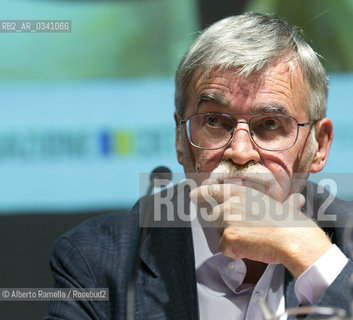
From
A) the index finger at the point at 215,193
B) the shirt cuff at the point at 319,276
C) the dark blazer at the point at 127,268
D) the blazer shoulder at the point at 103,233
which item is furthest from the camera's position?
the blazer shoulder at the point at 103,233

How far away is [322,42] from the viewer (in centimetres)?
275

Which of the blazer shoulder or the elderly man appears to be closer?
the elderly man

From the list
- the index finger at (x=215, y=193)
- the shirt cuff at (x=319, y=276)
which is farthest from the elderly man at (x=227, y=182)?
the shirt cuff at (x=319, y=276)

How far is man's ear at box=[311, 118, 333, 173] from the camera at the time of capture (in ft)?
6.80

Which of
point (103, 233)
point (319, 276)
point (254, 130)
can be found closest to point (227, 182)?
point (254, 130)

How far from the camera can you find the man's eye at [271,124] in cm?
188

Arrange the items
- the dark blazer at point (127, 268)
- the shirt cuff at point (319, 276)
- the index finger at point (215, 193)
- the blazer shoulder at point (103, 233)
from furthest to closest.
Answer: the blazer shoulder at point (103, 233), the dark blazer at point (127, 268), the index finger at point (215, 193), the shirt cuff at point (319, 276)

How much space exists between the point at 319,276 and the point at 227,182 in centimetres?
44

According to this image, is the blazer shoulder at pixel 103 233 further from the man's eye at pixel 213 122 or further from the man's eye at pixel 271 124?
the man's eye at pixel 271 124

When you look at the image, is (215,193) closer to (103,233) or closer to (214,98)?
(214,98)

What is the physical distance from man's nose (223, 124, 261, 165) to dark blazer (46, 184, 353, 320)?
0.42 meters

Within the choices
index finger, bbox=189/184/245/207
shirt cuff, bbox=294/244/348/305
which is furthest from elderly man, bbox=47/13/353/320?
shirt cuff, bbox=294/244/348/305

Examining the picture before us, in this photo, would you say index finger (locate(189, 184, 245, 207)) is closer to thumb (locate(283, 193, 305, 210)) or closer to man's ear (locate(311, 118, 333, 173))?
thumb (locate(283, 193, 305, 210))

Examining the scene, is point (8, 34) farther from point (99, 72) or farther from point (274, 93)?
point (274, 93)
